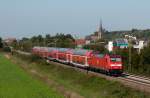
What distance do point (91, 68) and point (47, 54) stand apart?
150 ft

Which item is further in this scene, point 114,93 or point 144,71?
point 144,71

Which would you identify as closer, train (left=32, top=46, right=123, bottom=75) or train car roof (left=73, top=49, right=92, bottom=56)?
train (left=32, top=46, right=123, bottom=75)

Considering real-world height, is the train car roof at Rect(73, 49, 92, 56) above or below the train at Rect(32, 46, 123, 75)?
above

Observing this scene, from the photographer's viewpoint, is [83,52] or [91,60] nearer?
[91,60]

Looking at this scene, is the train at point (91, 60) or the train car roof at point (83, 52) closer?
the train at point (91, 60)

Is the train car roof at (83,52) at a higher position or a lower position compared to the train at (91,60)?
higher

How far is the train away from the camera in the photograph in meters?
56.5

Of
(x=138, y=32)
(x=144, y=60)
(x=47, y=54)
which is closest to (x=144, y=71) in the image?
(x=144, y=60)

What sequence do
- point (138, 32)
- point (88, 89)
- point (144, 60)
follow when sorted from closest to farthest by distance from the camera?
1. point (88, 89)
2. point (144, 60)
3. point (138, 32)

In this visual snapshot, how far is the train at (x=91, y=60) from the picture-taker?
56469mm

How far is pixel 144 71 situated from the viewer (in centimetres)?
6412

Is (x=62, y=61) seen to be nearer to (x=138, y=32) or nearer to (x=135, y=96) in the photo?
(x=135, y=96)

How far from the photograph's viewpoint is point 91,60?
64.8 m

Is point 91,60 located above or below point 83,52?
below
